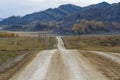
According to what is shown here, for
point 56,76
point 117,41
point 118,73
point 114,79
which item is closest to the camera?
point 114,79

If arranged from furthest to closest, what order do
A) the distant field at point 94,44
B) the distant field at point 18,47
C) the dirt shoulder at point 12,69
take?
1. the distant field at point 94,44
2. the distant field at point 18,47
3. the dirt shoulder at point 12,69

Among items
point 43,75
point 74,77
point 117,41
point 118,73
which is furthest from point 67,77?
point 117,41

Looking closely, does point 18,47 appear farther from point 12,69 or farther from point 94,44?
point 12,69

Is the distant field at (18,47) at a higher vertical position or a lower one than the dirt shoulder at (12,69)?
lower

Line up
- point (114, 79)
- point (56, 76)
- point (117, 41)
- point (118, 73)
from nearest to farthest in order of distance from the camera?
point (114, 79) → point (56, 76) → point (118, 73) → point (117, 41)

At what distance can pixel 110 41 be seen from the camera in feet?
525

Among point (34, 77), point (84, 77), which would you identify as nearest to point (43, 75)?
point (34, 77)

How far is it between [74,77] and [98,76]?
1874 mm

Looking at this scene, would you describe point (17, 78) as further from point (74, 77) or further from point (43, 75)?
point (74, 77)

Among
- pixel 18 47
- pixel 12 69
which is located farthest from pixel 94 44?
pixel 12 69

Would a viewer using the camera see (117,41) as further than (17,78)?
Yes

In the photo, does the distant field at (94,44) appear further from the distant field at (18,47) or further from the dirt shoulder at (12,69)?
the dirt shoulder at (12,69)

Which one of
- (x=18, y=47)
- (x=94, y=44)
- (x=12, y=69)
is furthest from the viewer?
(x=94, y=44)

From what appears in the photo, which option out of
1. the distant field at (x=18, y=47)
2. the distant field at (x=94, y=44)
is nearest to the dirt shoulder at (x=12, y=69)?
the distant field at (x=18, y=47)
